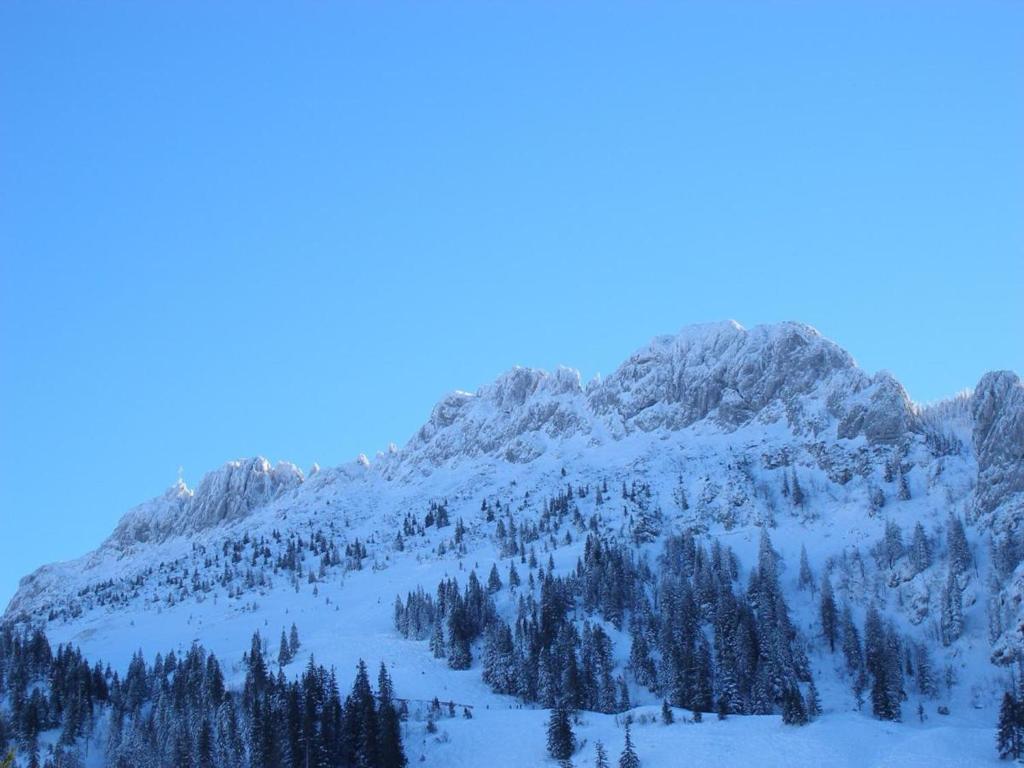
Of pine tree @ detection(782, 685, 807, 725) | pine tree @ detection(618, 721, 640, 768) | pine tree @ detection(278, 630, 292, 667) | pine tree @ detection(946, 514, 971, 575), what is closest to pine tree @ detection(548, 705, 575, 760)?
pine tree @ detection(618, 721, 640, 768)

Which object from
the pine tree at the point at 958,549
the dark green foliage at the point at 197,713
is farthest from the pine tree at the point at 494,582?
the pine tree at the point at 958,549

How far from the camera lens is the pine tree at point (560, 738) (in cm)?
11500

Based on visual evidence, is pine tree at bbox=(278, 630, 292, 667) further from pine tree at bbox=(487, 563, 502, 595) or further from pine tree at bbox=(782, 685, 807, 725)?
pine tree at bbox=(782, 685, 807, 725)

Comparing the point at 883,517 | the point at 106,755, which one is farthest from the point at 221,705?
the point at 883,517

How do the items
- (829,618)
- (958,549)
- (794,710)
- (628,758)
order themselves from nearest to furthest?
(628,758)
(794,710)
(829,618)
(958,549)

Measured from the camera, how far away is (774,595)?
537ft

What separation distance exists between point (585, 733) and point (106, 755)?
7171 centimetres

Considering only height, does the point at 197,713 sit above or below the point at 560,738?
above

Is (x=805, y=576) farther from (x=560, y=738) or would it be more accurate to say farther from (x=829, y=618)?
(x=560, y=738)

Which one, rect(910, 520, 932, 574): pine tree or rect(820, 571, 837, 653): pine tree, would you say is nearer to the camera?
rect(820, 571, 837, 653): pine tree

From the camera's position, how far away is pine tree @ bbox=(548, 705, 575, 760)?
115 meters

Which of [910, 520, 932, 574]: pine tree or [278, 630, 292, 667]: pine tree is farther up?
[910, 520, 932, 574]: pine tree

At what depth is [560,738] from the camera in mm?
116062

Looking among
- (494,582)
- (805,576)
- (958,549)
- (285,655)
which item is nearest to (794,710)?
(958,549)
